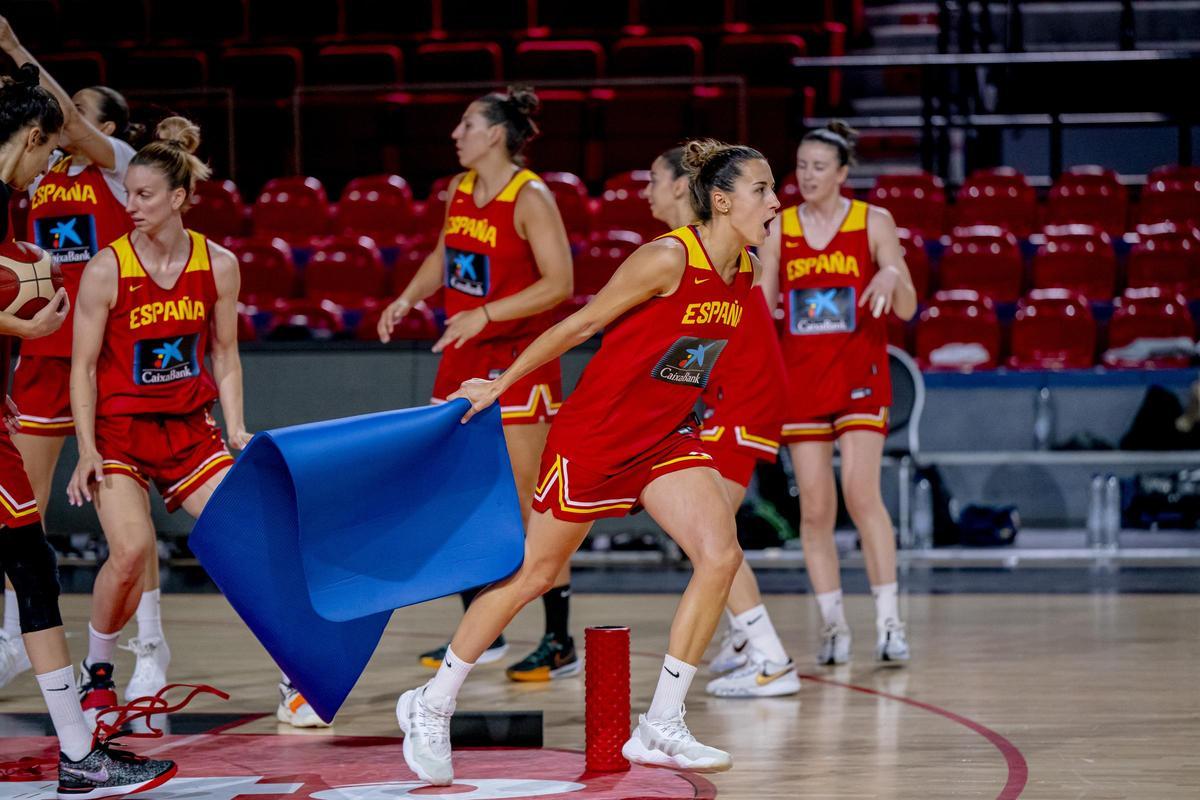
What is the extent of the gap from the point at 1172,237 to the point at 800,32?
3.54m

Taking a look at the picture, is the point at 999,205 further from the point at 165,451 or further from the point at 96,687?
the point at 96,687

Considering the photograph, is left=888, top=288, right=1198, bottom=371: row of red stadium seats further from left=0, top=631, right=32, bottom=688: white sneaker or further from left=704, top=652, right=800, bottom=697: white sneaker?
left=0, top=631, right=32, bottom=688: white sneaker

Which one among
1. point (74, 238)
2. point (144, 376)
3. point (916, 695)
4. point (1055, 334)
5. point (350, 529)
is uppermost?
point (74, 238)

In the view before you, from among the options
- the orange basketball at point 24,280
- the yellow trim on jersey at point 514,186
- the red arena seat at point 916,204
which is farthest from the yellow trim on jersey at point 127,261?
the red arena seat at point 916,204

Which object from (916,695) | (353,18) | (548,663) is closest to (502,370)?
(548,663)

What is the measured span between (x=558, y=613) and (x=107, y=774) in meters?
2.02

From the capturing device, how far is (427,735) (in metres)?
3.85

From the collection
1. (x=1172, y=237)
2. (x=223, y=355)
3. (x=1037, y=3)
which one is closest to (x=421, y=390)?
(x=223, y=355)

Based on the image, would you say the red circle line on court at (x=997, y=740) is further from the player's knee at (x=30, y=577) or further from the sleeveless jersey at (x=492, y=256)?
the player's knee at (x=30, y=577)

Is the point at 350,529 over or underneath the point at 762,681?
over

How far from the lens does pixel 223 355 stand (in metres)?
4.66

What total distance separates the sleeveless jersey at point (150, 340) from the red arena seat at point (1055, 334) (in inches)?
237

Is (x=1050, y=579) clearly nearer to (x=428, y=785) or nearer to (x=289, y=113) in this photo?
(x=428, y=785)

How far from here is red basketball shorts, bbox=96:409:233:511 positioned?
14.5 ft
